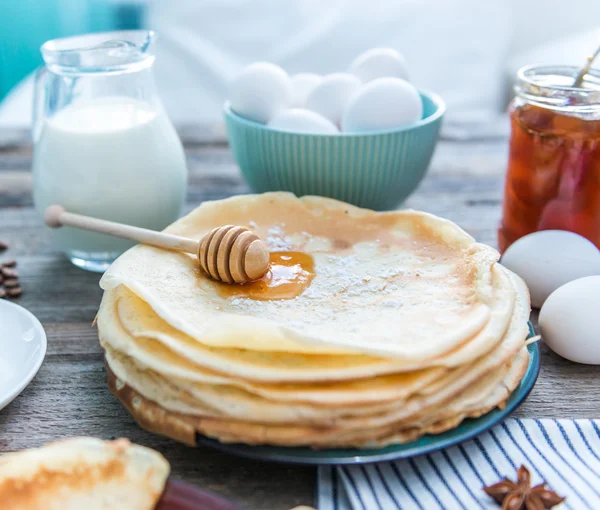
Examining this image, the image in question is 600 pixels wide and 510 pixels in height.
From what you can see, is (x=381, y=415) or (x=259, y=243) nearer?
(x=381, y=415)

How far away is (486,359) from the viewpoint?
0.87 meters

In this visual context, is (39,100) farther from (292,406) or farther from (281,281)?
(292,406)

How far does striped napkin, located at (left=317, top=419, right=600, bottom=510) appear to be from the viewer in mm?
805

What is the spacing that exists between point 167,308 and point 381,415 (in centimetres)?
33

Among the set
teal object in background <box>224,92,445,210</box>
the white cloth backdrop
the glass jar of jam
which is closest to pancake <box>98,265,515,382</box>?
the glass jar of jam

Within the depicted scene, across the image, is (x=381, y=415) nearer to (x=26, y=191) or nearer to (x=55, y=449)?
(x=55, y=449)

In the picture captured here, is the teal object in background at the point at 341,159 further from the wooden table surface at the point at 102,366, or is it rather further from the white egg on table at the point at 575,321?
the white egg on table at the point at 575,321

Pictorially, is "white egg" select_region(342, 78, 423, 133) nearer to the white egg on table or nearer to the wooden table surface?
the wooden table surface

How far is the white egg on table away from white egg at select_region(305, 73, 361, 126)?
621 mm

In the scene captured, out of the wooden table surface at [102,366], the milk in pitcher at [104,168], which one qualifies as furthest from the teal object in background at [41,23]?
the milk in pitcher at [104,168]

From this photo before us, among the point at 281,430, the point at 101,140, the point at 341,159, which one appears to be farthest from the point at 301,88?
the point at 281,430

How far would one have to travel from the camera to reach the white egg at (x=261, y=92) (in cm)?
145

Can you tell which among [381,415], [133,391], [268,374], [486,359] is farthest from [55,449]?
[486,359]

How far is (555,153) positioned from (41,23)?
3.08 m
